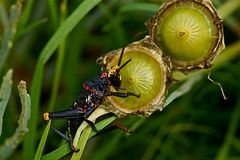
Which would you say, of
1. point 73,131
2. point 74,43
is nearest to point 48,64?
point 74,43

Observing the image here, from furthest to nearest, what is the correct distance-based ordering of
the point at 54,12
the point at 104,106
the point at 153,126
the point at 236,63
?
the point at 236,63, the point at 153,126, the point at 54,12, the point at 104,106

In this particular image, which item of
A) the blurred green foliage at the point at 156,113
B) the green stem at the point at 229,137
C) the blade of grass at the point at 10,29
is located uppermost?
the blade of grass at the point at 10,29

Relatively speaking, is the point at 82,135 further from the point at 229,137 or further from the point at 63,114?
the point at 229,137

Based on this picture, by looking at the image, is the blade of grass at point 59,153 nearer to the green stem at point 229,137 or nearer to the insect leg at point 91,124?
the insect leg at point 91,124

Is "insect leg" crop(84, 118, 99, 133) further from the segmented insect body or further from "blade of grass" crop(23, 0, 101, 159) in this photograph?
"blade of grass" crop(23, 0, 101, 159)

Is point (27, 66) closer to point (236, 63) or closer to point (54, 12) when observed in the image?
point (54, 12)

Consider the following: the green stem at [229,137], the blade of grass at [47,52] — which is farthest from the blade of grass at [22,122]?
the green stem at [229,137]

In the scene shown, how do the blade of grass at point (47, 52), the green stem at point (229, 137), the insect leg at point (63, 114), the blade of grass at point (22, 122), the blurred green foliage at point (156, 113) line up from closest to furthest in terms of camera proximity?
the blade of grass at point (22, 122) < the insect leg at point (63, 114) < the blade of grass at point (47, 52) < the green stem at point (229, 137) < the blurred green foliage at point (156, 113)
